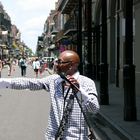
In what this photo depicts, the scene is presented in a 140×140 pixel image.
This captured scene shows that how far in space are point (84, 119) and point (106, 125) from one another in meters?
9.33

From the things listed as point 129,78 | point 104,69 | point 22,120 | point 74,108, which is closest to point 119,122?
point 129,78

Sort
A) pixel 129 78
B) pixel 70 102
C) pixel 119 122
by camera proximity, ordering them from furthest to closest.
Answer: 1. pixel 129 78
2. pixel 119 122
3. pixel 70 102

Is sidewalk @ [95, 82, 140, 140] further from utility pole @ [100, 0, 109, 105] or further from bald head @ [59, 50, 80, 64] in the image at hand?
bald head @ [59, 50, 80, 64]

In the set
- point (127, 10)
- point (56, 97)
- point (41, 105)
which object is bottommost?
point (41, 105)

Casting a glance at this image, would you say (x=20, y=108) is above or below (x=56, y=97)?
below

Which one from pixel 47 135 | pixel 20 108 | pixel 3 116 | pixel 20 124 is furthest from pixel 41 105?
pixel 47 135

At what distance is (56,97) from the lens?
4.78m

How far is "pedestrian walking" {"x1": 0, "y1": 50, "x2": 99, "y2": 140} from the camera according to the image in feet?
15.4

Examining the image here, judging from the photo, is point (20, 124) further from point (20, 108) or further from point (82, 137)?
point (82, 137)

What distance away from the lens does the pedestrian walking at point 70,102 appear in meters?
4.68

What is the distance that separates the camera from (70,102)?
185 inches

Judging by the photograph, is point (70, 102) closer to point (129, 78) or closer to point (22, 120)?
point (129, 78)

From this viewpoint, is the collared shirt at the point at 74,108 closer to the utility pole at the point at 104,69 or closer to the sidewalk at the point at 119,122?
the sidewalk at the point at 119,122

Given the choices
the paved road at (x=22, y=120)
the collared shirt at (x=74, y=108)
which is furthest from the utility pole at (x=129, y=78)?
the collared shirt at (x=74, y=108)
